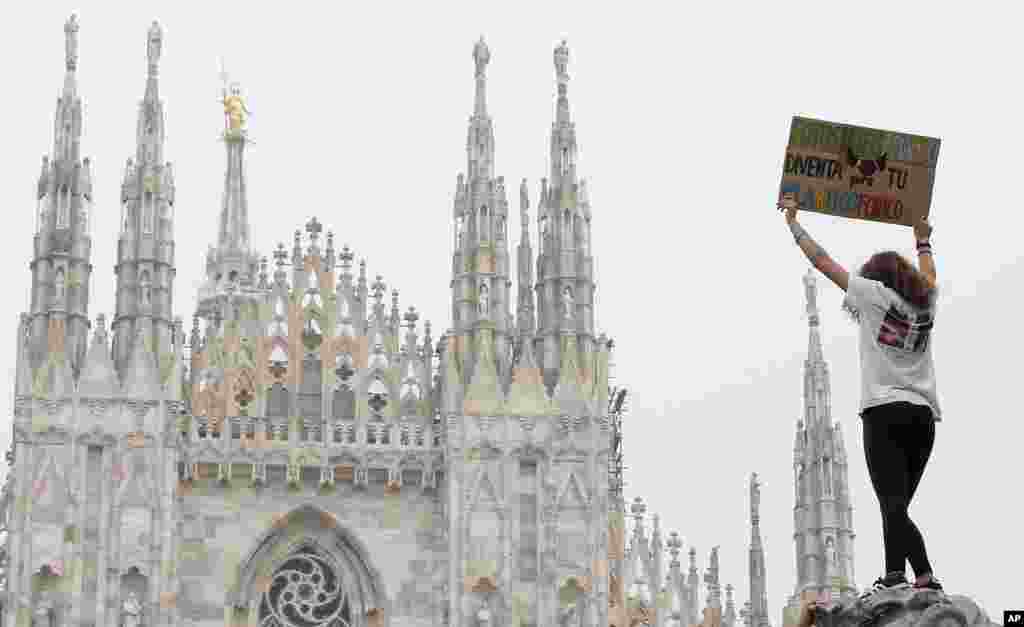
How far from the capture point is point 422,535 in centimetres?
3547

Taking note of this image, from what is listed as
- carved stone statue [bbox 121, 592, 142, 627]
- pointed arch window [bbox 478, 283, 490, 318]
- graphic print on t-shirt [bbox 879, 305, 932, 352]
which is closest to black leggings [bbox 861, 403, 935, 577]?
graphic print on t-shirt [bbox 879, 305, 932, 352]

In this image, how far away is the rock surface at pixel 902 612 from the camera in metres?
7.84

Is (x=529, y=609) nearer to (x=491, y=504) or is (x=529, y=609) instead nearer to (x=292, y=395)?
(x=491, y=504)

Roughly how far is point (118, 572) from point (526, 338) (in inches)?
279

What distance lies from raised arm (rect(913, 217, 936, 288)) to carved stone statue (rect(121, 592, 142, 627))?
25.6m

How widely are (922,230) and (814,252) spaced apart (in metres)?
0.49

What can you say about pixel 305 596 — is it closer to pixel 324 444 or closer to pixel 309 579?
pixel 309 579

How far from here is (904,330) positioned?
8.52 meters

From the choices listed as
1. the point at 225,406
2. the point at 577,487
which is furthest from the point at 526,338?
the point at 225,406

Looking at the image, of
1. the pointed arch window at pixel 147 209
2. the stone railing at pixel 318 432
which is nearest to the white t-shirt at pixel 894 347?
the stone railing at pixel 318 432

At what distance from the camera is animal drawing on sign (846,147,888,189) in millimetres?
9031

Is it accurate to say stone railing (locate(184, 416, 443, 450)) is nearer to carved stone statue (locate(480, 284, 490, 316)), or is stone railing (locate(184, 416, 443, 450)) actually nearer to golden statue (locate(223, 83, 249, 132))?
carved stone statue (locate(480, 284, 490, 316))

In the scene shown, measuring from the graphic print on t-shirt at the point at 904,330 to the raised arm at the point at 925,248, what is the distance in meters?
0.16

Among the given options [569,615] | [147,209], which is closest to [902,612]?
[569,615]
